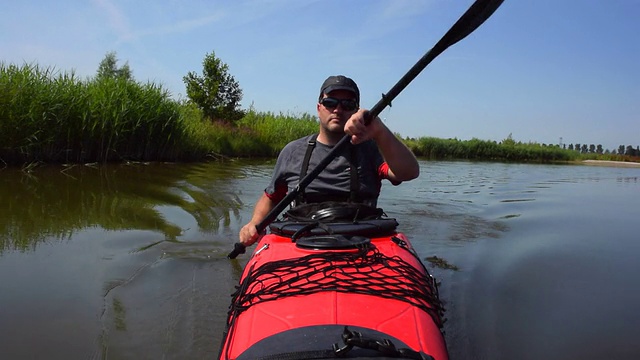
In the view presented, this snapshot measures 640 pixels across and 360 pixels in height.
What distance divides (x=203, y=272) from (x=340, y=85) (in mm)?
2094

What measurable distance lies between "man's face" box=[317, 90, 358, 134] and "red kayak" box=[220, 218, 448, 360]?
33.3 inches

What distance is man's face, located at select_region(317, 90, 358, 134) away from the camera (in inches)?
134

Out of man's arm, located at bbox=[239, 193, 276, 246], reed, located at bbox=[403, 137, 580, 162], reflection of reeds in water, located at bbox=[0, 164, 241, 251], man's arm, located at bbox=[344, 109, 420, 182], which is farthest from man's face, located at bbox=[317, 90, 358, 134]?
reed, located at bbox=[403, 137, 580, 162]

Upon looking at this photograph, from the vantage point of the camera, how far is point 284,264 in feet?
7.99

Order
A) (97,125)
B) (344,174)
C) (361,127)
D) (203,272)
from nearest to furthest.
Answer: (361,127), (344,174), (203,272), (97,125)

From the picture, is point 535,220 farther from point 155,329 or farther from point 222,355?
point 222,355

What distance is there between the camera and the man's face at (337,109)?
3412 mm

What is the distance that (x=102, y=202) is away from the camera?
6.92m

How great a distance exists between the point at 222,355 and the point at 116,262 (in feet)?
8.82

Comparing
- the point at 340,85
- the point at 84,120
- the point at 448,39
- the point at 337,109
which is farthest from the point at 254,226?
the point at 84,120

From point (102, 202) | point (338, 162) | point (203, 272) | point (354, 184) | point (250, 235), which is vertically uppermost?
point (338, 162)

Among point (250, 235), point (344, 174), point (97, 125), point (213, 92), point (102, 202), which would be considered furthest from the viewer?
point (213, 92)

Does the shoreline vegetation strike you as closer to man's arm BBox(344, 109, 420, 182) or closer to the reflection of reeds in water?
the reflection of reeds in water

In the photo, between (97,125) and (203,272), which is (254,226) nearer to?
(203,272)
